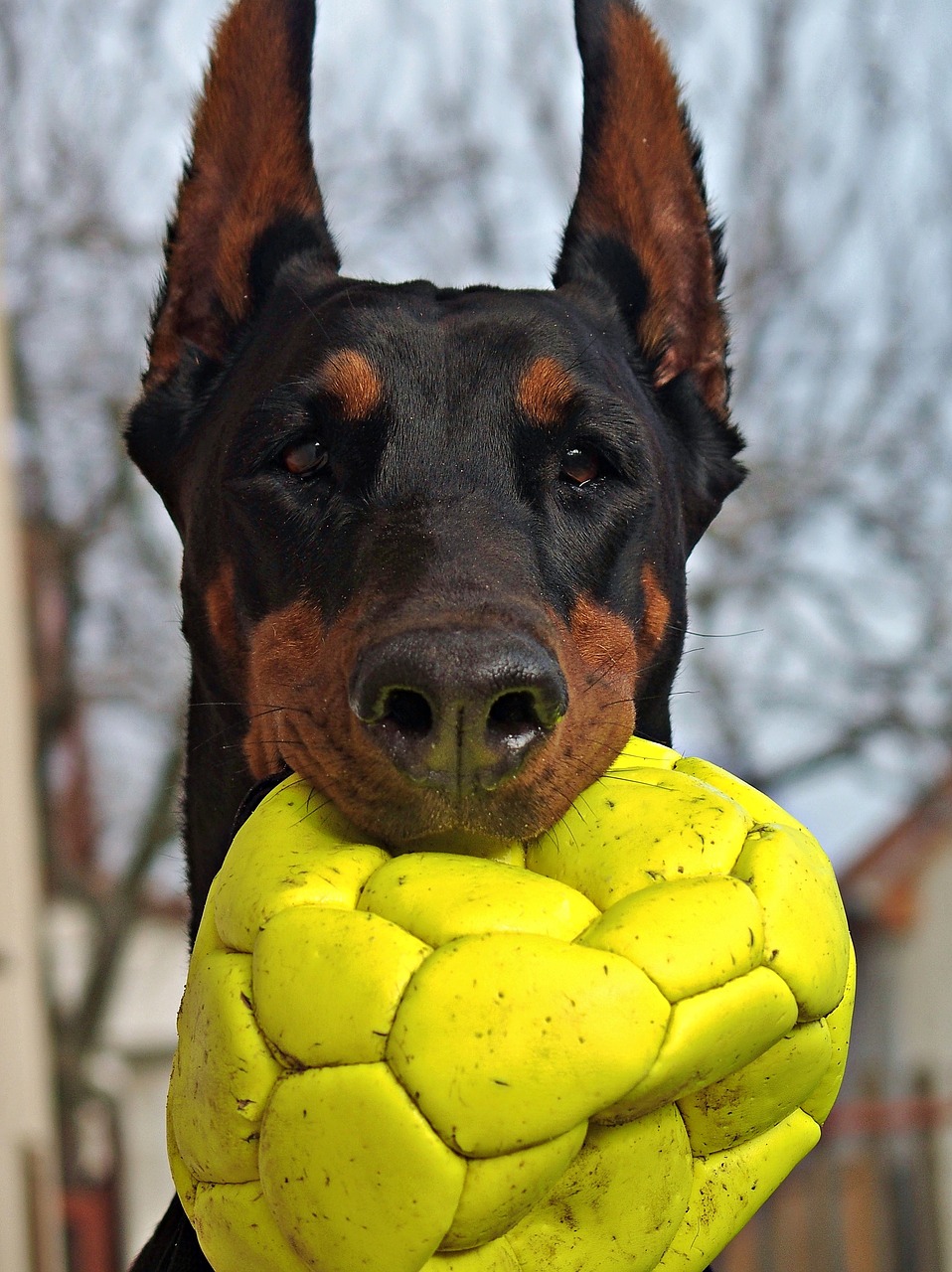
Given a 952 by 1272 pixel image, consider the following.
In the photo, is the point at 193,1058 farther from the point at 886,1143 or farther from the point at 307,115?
the point at 886,1143

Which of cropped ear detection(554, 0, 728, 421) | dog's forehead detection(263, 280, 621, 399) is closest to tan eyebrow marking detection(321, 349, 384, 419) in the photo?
dog's forehead detection(263, 280, 621, 399)

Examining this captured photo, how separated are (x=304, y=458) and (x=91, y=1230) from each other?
794 centimetres

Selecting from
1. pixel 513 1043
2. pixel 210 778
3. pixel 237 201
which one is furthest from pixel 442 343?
pixel 513 1043

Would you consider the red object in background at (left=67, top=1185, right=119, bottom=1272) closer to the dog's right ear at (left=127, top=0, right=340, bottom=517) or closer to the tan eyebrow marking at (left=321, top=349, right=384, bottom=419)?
the dog's right ear at (left=127, top=0, right=340, bottom=517)

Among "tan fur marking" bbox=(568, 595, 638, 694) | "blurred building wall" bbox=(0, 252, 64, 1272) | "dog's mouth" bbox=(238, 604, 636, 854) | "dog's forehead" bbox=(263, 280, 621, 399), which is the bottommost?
"blurred building wall" bbox=(0, 252, 64, 1272)

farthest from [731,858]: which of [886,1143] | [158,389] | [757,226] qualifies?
[757,226]

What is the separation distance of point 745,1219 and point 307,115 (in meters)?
2.29

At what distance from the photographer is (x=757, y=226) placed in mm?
12906

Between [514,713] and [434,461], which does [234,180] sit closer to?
[434,461]

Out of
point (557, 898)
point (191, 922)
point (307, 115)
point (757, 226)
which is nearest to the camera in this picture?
point (557, 898)

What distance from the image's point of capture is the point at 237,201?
3158 millimetres

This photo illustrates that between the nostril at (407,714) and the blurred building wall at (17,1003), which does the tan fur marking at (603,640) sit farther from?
the blurred building wall at (17,1003)

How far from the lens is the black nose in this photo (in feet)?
5.87

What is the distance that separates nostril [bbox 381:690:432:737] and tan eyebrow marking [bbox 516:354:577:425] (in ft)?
2.75
